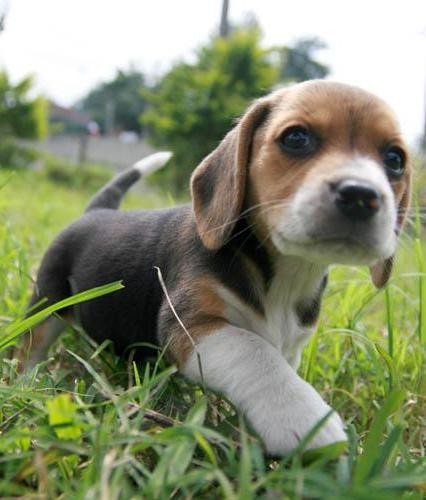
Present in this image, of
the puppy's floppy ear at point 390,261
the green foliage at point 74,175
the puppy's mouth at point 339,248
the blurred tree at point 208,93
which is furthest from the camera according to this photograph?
the green foliage at point 74,175

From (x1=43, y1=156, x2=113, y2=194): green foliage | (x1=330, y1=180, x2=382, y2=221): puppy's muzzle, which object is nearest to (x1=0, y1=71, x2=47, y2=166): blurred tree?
(x1=43, y1=156, x2=113, y2=194): green foliage

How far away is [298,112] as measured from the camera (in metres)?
2.16

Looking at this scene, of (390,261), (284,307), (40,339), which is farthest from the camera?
(40,339)

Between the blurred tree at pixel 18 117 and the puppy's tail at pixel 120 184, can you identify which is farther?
Result: the blurred tree at pixel 18 117

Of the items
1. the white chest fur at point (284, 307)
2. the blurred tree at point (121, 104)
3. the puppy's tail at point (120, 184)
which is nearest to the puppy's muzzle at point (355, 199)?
the white chest fur at point (284, 307)

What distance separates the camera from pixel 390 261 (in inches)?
103

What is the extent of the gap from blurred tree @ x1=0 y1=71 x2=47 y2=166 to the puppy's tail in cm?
1797

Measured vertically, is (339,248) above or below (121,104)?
above

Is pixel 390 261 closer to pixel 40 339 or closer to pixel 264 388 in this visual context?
pixel 264 388

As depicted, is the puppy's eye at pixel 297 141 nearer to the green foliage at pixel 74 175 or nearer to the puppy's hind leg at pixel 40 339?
the puppy's hind leg at pixel 40 339

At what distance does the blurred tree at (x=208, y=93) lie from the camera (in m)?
17.9

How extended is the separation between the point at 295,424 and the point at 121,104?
214 ft

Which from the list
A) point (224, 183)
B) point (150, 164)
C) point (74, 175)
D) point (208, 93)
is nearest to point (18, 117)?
point (74, 175)

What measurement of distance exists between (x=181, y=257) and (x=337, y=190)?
34.2 inches
